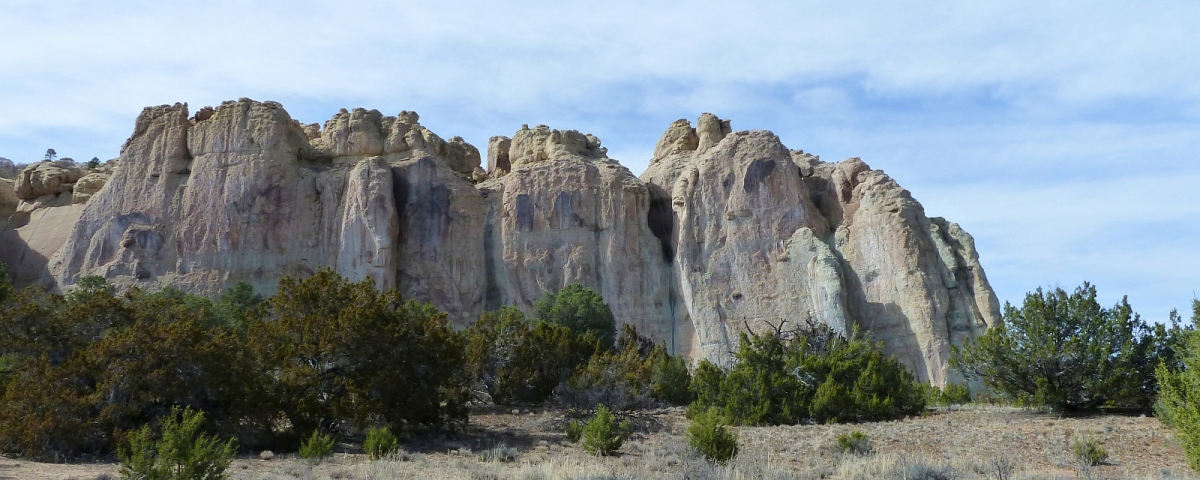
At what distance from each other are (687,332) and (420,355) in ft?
108

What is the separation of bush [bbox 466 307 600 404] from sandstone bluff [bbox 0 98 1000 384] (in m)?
21.2

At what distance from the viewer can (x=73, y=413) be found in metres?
19.9

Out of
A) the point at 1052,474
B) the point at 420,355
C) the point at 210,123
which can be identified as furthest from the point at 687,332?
the point at 1052,474

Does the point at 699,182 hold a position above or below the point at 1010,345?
above

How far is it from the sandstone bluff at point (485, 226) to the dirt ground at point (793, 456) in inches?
1080

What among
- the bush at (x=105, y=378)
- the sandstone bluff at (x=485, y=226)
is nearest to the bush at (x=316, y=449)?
the bush at (x=105, y=378)

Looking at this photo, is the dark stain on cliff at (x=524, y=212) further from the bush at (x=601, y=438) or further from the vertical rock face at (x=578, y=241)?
the bush at (x=601, y=438)

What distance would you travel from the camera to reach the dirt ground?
17.2 meters

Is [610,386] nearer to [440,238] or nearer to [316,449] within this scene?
[316,449]

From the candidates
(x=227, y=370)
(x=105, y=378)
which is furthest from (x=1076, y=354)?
(x=105, y=378)

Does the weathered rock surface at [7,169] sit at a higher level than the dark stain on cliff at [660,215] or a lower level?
higher

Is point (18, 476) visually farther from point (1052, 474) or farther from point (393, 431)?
point (1052, 474)

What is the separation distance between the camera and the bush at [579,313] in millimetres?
46312

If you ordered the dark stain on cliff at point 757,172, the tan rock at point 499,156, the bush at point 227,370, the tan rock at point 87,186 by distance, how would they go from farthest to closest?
the tan rock at point 499,156 → the tan rock at point 87,186 → the dark stain on cliff at point 757,172 → the bush at point 227,370
